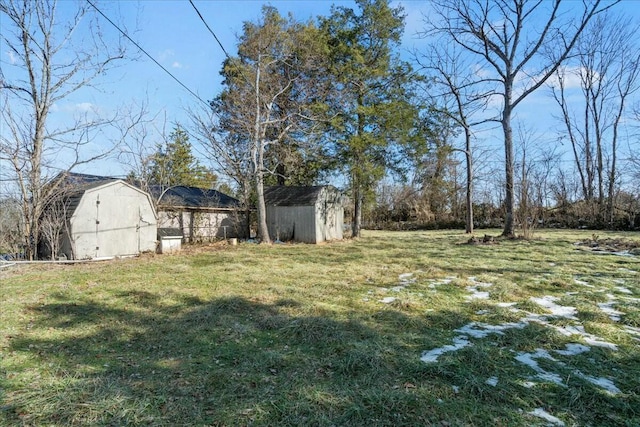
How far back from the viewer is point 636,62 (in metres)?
21.6

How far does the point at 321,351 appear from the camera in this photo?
3.23 metres

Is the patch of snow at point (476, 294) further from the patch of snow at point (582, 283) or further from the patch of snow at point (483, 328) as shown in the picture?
the patch of snow at point (582, 283)

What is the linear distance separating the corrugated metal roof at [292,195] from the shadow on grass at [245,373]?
11.1 meters

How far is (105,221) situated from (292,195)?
26.5 ft

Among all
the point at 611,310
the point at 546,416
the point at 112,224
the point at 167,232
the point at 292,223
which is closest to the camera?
the point at 546,416

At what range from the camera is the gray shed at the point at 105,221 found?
9094 millimetres

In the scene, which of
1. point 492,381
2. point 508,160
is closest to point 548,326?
point 492,381

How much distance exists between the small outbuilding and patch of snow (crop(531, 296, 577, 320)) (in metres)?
13.4

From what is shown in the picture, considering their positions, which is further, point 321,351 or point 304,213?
point 304,213

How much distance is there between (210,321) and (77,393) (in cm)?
175

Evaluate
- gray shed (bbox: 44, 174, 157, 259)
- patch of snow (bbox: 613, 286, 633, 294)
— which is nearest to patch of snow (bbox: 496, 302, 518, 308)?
patch of snow (bbox: 613, 286, 633, 294)

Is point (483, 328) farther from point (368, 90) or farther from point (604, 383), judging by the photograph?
point (368, 90)

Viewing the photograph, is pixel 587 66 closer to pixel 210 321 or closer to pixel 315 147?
pixel 315 147

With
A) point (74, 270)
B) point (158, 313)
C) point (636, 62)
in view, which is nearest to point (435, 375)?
point (158, 313)
